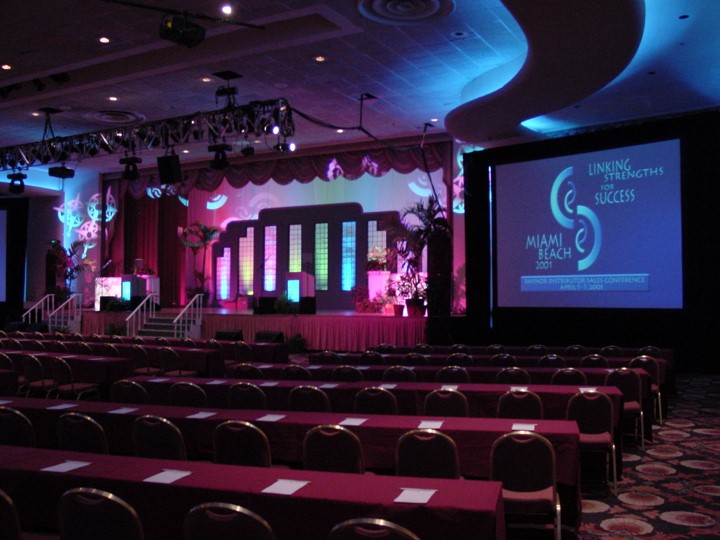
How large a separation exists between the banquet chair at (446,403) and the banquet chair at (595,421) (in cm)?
82

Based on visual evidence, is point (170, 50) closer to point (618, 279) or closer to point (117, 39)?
point (117, 39)

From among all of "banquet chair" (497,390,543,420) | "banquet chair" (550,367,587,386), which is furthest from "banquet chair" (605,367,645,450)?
"banquet chair" (497,390,543,420)

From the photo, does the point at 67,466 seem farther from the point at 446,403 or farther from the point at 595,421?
the point at 595,421

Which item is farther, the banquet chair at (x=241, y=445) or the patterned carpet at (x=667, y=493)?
the patterned carpet at (x=667, y=493)

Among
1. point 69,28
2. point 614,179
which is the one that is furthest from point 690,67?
point 69,28

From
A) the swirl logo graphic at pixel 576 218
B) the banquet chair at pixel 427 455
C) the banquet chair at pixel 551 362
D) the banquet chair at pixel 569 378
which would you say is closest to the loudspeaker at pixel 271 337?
the banquet chair at pixel 551 362

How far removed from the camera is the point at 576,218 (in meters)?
12.6

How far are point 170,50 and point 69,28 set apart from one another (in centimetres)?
178

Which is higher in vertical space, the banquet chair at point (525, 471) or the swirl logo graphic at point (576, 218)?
the swirl logo graphic at point (576, 218)

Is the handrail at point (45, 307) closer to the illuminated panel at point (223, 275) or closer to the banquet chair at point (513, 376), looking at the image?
the illuminated panel at point (223, 275)

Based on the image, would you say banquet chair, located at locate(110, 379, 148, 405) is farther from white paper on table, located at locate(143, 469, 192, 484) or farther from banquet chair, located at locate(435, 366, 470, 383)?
banquet chair, located at locate(435, 366, 470, 383)

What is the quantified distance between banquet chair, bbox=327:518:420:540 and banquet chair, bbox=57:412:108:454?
8.03 feet

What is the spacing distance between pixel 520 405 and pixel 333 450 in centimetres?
195

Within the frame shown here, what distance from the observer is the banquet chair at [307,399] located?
5.52 meters
